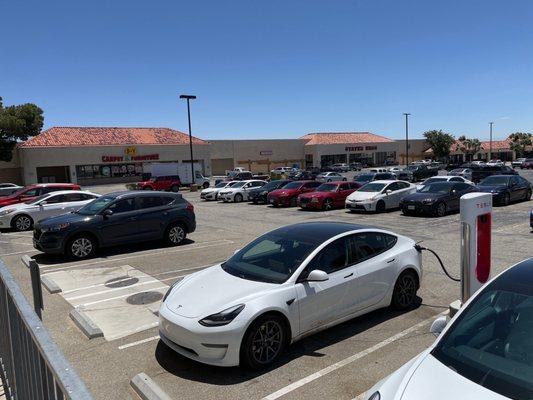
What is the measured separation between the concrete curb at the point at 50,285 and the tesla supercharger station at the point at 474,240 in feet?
23.6

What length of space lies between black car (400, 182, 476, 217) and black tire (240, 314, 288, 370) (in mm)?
15519

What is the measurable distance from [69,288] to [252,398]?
228 inches

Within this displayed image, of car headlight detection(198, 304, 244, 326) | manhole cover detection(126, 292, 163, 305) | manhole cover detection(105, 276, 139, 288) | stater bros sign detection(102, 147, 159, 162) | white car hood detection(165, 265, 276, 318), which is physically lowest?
manhole cover detection(105, 276, 139, 288)

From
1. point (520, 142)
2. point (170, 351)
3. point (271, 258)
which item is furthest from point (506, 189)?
point (520, 142)

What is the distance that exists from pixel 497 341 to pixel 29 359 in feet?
10.0

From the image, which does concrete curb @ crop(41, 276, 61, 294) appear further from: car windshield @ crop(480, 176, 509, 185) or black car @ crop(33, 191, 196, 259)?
car windshield @ crop(480, 176, 509, 185)

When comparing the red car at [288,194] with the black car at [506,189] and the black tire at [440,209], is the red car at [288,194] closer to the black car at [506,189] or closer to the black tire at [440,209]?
the black tire at [440,209]

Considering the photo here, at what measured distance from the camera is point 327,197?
23.7 meters

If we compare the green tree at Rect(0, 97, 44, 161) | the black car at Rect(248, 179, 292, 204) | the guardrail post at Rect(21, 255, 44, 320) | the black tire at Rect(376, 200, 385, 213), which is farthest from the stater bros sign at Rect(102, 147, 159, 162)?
the guardrail post at Rect(21, 255, 44, 320)

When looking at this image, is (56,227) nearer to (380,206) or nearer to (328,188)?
(380,206)

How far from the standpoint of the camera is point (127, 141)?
195 feet

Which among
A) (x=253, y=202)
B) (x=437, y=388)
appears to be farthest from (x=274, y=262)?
(x=253, y=202)

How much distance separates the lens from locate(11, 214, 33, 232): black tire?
56.5 ft

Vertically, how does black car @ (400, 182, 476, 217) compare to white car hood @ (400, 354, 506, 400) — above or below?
below
